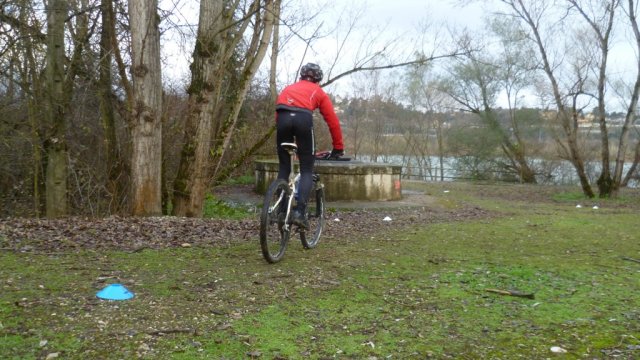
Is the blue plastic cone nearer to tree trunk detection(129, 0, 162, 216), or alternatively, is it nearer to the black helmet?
the black helmet

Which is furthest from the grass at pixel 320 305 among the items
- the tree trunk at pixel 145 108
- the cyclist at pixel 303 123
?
the tree trunk at pixel 145 108

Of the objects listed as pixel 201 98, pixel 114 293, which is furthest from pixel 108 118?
pixel 114 293

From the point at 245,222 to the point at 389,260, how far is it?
3024mm

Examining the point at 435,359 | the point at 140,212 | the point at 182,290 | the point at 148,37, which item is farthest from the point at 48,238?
the point at 435,359

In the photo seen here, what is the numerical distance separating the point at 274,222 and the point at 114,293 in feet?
5.33

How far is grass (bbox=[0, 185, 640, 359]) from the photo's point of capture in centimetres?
319

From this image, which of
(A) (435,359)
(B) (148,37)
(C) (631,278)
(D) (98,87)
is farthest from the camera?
(D) (98,87)

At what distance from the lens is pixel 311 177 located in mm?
5562

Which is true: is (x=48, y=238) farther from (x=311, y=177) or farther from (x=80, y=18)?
(x=80, y=18)

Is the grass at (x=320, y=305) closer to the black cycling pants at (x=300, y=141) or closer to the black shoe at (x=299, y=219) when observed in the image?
the black shoe at (x=299, y=219)

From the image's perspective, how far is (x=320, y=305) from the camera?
3982 mm

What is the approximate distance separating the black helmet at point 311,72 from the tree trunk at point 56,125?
6485mm

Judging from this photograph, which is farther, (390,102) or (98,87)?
(390,102)

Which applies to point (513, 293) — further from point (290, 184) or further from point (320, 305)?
point (290, 184)
